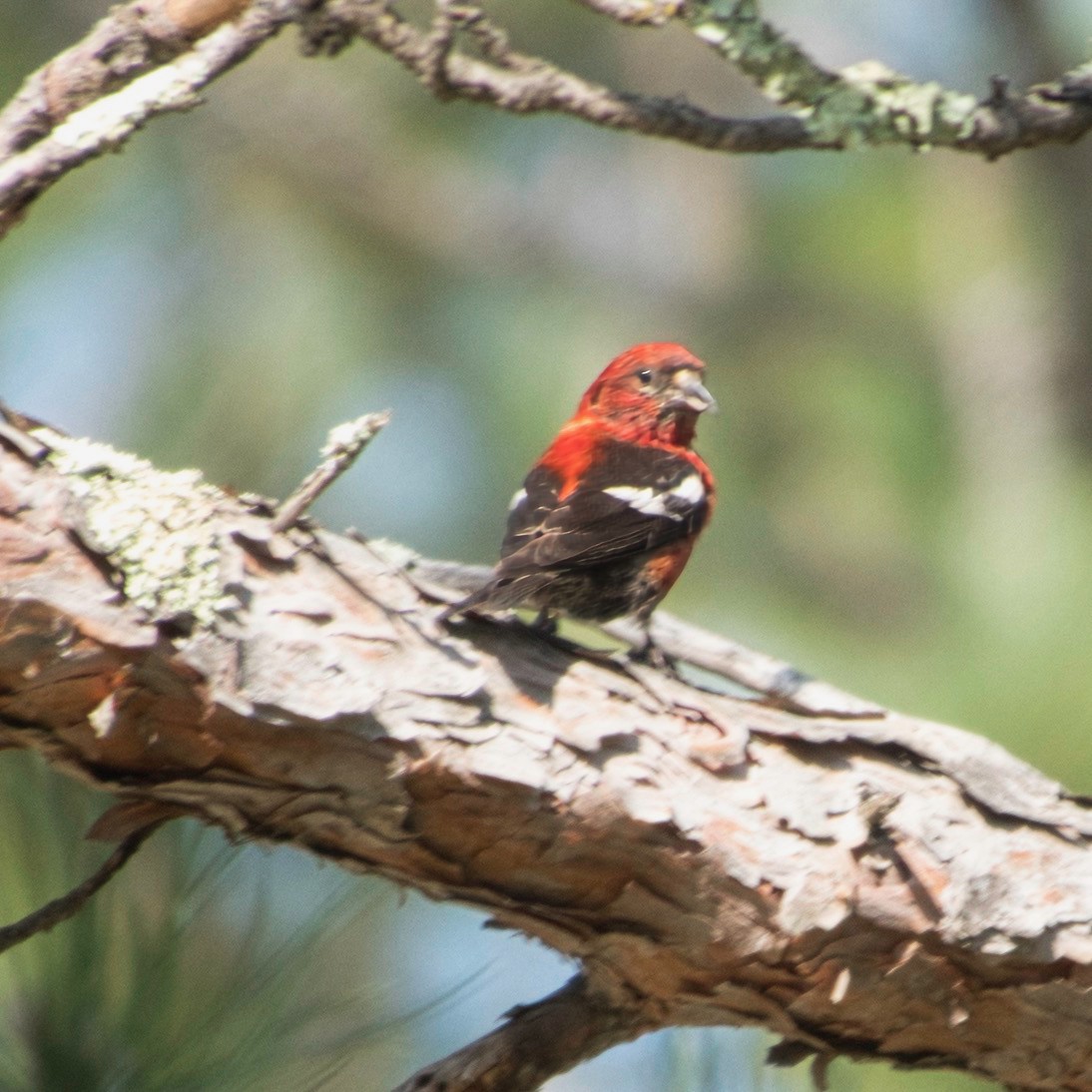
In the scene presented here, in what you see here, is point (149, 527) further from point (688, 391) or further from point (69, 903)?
point (688, 391)

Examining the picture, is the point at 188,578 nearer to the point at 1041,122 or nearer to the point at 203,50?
the point at 203,50

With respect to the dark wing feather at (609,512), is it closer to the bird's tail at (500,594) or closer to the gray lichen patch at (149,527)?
the bird's tail at (500,594)

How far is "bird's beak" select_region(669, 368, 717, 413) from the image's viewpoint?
4.04m

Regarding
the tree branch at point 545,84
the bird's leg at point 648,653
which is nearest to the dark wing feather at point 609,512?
the bird's leg at point 648,653

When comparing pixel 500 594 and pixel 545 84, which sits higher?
pixel 545 84

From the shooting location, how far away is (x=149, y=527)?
193cm

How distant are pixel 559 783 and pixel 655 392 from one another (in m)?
2.20

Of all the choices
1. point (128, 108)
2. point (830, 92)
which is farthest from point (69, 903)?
point (830, 92)

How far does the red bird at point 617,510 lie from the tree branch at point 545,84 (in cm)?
84

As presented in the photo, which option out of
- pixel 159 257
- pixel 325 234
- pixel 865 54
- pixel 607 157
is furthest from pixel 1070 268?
pixel 159 257

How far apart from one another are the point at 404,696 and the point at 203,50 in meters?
1.07

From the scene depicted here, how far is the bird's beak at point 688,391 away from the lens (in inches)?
159

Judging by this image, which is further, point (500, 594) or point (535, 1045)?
point (500, 594)

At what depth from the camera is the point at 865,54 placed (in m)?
6.68
